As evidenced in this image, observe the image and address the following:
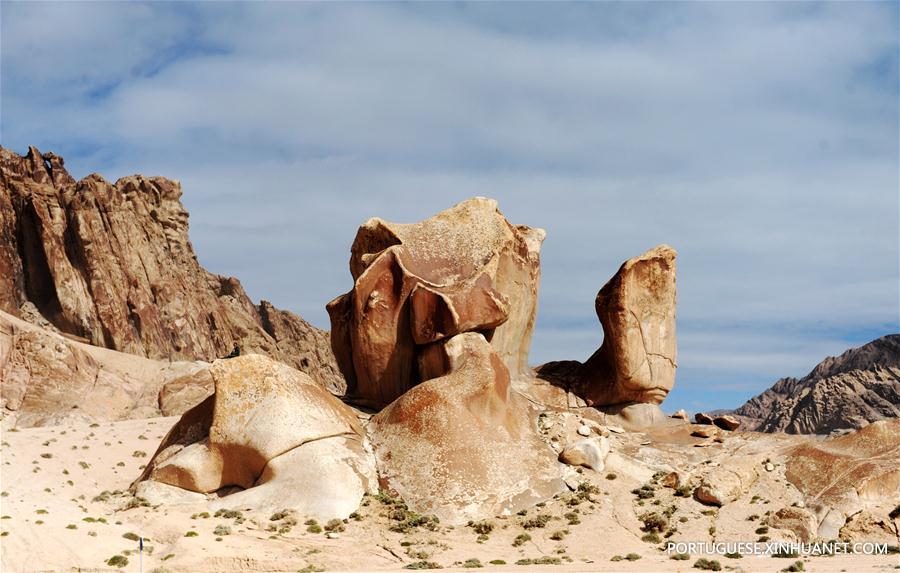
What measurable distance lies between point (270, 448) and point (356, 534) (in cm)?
420

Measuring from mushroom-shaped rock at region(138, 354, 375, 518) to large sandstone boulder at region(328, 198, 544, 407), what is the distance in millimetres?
3792

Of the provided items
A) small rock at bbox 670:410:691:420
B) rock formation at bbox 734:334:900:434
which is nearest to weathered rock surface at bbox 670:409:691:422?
small rock at bbox 670:410:691:420

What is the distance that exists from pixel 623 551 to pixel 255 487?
10.8m

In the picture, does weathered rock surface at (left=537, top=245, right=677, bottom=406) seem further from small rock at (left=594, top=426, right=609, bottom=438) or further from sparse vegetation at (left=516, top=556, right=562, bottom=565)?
sparse vegetation at (left=516, top=556, right=562, bottom=565)

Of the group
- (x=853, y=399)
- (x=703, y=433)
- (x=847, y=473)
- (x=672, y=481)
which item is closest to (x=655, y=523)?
(x=672, y=481)

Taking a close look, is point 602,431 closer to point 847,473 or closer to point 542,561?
point 847,473

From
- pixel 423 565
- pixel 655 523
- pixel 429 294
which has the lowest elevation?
pixel 423 565

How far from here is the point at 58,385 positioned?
2389 inches

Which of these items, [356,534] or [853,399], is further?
[853,399]

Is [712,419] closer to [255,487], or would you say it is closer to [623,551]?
[623,551]

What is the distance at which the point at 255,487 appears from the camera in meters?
30.5

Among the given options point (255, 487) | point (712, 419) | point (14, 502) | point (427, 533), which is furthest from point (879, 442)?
point (14, 502)

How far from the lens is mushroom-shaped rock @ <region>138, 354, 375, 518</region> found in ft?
97.9

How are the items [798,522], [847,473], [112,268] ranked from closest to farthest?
[798,522], [847,473], [112,268]
